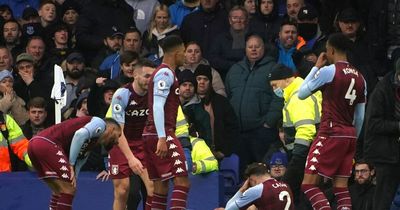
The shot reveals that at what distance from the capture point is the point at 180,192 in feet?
57.1

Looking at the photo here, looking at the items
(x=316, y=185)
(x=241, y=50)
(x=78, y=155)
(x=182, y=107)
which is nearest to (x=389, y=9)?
(x=241, y=50)

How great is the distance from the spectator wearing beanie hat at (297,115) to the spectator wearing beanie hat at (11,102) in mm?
4062

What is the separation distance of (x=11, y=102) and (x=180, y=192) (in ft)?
15.6

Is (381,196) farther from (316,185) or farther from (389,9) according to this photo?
(389,9)

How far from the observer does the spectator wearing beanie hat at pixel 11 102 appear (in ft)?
69.8

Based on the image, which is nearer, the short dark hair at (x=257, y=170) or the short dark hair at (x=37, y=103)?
the short dark hair at (x=257, y=170)

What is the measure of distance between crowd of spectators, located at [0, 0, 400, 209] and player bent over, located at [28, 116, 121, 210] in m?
2.74

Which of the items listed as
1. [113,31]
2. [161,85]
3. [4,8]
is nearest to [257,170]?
[161,85]

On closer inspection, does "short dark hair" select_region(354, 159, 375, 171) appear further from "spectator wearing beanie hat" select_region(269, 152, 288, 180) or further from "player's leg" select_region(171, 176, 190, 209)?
"player's leg" select_region(171, 176, 190, 209)

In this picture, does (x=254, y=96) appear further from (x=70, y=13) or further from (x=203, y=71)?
(x=70, y=13)

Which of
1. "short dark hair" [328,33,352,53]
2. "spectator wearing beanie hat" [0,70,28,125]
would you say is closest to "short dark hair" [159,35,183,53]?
"short dark hair" [328,33,352,53]

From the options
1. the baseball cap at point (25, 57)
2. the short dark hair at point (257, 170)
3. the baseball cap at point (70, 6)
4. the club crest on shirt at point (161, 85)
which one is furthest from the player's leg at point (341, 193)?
the baseball cap at point (70, 6)

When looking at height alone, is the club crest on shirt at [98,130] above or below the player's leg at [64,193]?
above

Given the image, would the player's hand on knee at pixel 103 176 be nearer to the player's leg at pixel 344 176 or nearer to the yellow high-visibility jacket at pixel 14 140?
the yellow high-visibility jacket at pixel 14 140
